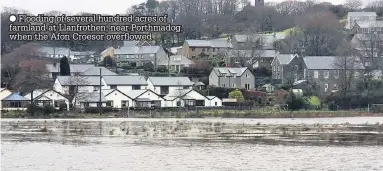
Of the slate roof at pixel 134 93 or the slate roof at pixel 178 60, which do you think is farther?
the slate roof at pixel 178 60

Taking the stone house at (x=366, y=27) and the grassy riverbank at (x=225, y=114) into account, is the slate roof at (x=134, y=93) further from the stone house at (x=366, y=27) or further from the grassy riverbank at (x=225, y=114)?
the stone house at (x=366, y=27)

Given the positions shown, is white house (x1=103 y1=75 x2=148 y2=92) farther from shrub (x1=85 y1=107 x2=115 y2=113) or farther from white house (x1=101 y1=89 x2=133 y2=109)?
shrub (x1=85 y1=107 x2=115 y2=113)

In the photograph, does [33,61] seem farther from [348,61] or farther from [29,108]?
[348,61]

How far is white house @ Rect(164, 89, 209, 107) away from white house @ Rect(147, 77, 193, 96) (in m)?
5.66

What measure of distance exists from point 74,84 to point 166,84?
12.9m

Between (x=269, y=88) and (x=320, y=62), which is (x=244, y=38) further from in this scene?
(x=269, y=88)

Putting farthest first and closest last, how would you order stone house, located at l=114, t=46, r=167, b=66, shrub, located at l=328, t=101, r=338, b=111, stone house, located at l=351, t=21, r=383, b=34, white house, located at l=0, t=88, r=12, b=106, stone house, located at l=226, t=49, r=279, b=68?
stone house, located at l=351, t=21, r=383, b=34, stone house, located at l=114, t=46, r=167, b=66, stone house, located at l=226, t=49, r=279, b=68, white house, located at l=0, t=88, r=12, b=106, shrub, located at l=328, t=101, r=338, b=111

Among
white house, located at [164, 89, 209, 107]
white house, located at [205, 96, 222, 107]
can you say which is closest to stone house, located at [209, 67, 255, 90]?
white house, located at [164, 89, 209, 107]

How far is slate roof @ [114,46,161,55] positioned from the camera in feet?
365

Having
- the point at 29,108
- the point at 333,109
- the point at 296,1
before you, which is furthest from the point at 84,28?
the point at 296,1

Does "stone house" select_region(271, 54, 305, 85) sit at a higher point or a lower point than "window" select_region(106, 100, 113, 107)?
higher

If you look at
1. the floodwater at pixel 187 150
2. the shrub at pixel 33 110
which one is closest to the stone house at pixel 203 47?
the shrub at pixel 33 110

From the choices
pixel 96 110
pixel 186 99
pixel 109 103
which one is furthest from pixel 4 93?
pixel 186 99

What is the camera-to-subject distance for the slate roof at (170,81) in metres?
84.4
